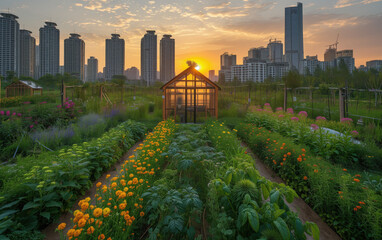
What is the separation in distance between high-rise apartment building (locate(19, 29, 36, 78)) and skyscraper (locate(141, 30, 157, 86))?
37259 mm

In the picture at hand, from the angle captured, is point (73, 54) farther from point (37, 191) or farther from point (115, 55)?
A: point (37, 191)

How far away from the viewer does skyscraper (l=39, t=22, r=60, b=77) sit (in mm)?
71062

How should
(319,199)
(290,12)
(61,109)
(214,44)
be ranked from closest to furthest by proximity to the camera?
(319,199) < (61,109) < (214,44) < (290,12)

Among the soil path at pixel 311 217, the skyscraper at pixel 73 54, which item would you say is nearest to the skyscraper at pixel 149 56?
the skyscraper at pixel 73 54

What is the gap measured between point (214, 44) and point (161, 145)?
48.3ft

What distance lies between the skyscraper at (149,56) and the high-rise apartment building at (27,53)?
1467 inches

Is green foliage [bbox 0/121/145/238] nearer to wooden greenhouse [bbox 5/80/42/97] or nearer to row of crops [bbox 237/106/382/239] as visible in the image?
row of crops [bbox 237/106/382/239]

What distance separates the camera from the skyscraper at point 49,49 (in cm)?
7106

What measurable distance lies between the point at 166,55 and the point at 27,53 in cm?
4738

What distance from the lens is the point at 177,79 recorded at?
1090cm

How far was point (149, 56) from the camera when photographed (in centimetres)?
7719

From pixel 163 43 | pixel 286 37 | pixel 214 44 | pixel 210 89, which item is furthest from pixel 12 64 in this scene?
pixel 286 37

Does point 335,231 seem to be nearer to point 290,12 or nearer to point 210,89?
point 210,89

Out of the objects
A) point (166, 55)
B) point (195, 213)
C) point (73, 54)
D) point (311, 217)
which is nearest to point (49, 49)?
point (73, 54)
